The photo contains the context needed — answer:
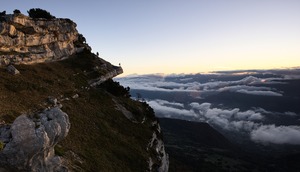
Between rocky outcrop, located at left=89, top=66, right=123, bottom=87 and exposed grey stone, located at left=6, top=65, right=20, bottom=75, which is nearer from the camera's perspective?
exposed grey stone, located at left=6, top=65, right=20, bottom=75

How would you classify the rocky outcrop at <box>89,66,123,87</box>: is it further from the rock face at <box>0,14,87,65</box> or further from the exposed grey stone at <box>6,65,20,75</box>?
the exposed grey stone at <box>6,65,20,75</box>

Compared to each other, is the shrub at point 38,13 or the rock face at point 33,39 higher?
the shrub at point 38,13

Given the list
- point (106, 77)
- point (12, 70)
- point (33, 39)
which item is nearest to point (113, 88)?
point (106, 77)

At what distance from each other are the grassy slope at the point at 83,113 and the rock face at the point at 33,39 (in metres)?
3.40

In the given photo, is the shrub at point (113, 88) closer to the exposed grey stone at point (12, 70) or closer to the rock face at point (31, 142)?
the exposed grey stone at point (12, 70)

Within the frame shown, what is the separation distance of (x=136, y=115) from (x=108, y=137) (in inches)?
1020

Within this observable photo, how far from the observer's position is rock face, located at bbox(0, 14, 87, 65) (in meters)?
77.9

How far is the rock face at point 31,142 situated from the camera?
86.8ft

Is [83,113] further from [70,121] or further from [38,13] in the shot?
[38,13]

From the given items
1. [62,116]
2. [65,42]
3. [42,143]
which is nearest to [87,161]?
[62,116]

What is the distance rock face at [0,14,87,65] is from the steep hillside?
124cm

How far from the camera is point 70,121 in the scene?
55.5 metres

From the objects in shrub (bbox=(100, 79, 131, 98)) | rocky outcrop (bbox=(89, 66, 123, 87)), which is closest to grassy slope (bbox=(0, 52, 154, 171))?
rocky outcrop (bbox=(89, 66, 123, 87))

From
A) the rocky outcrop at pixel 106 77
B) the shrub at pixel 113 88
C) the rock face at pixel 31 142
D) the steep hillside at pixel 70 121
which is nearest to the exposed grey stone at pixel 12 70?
the steep hillside at pixel 70 121
